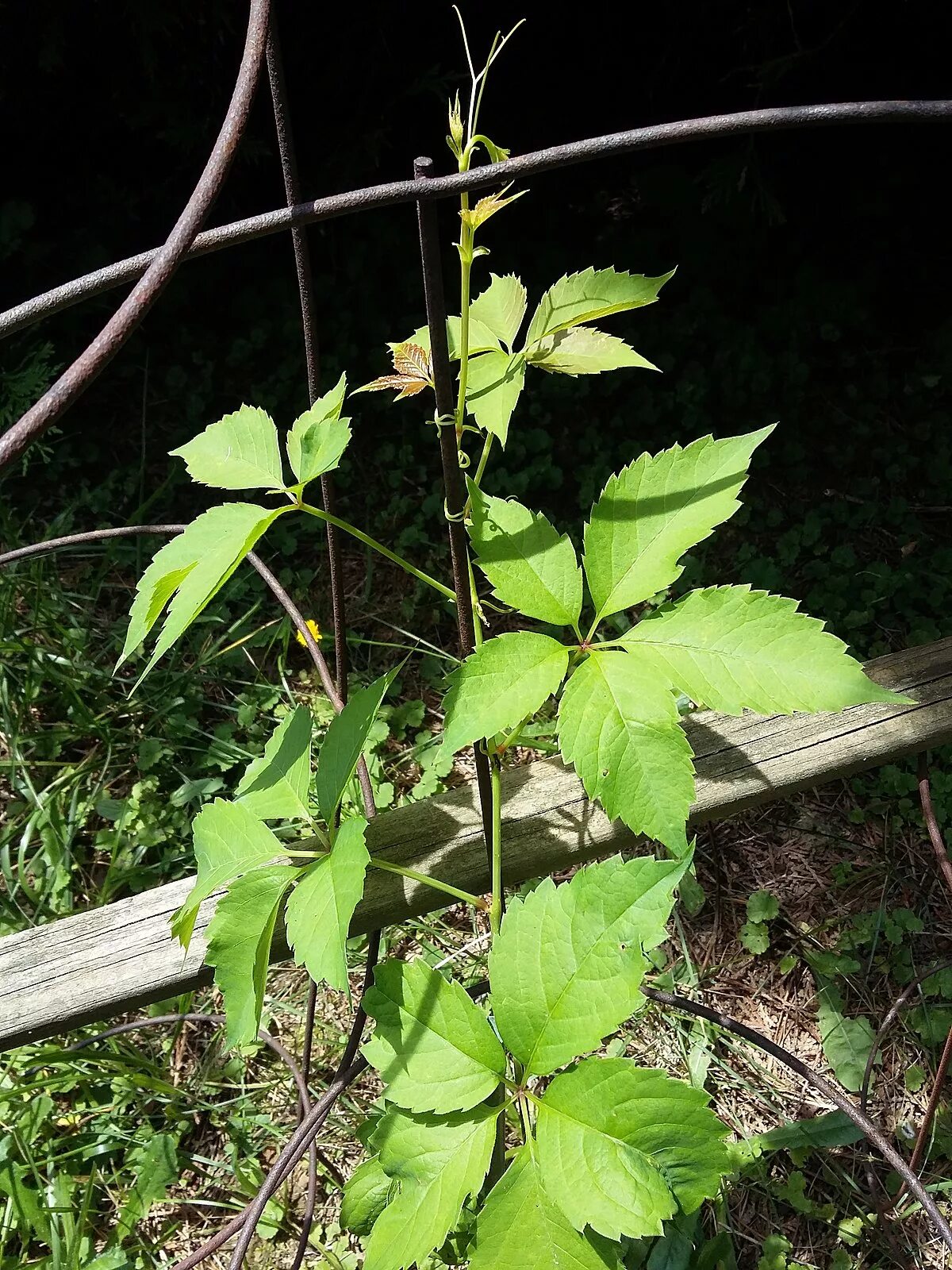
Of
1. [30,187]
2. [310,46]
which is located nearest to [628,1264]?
[310,46]

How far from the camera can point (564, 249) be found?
8.48 feet

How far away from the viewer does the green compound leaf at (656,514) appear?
81 cm

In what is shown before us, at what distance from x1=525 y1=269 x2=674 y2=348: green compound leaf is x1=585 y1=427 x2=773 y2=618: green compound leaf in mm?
144

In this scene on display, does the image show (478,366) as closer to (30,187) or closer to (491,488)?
(491,488)

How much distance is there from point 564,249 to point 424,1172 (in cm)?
246

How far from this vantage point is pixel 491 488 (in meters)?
2.40

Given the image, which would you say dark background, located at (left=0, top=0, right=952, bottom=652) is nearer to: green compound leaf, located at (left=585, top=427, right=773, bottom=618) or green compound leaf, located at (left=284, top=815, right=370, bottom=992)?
green compound leaf, located at (left=585, top=427, right=773, bottom=618)

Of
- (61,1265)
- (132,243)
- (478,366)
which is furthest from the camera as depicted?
(132,243)

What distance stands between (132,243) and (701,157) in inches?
67.0

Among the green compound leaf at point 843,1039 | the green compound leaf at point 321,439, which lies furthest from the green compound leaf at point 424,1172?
the green compound leaf at point 843,1039

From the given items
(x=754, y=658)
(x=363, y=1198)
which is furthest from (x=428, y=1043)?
(x=754, y=658)

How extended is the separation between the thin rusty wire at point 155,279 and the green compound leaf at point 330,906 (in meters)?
0.45

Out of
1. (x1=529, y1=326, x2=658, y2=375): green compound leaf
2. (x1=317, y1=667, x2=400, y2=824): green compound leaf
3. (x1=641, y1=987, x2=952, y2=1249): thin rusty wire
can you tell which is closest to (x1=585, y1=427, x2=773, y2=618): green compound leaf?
(x1=529, y1=326, x2=658, y2=375): green compound leaf

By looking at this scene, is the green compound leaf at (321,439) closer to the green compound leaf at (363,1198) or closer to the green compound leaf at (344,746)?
the green compound leaf at (344,746)
